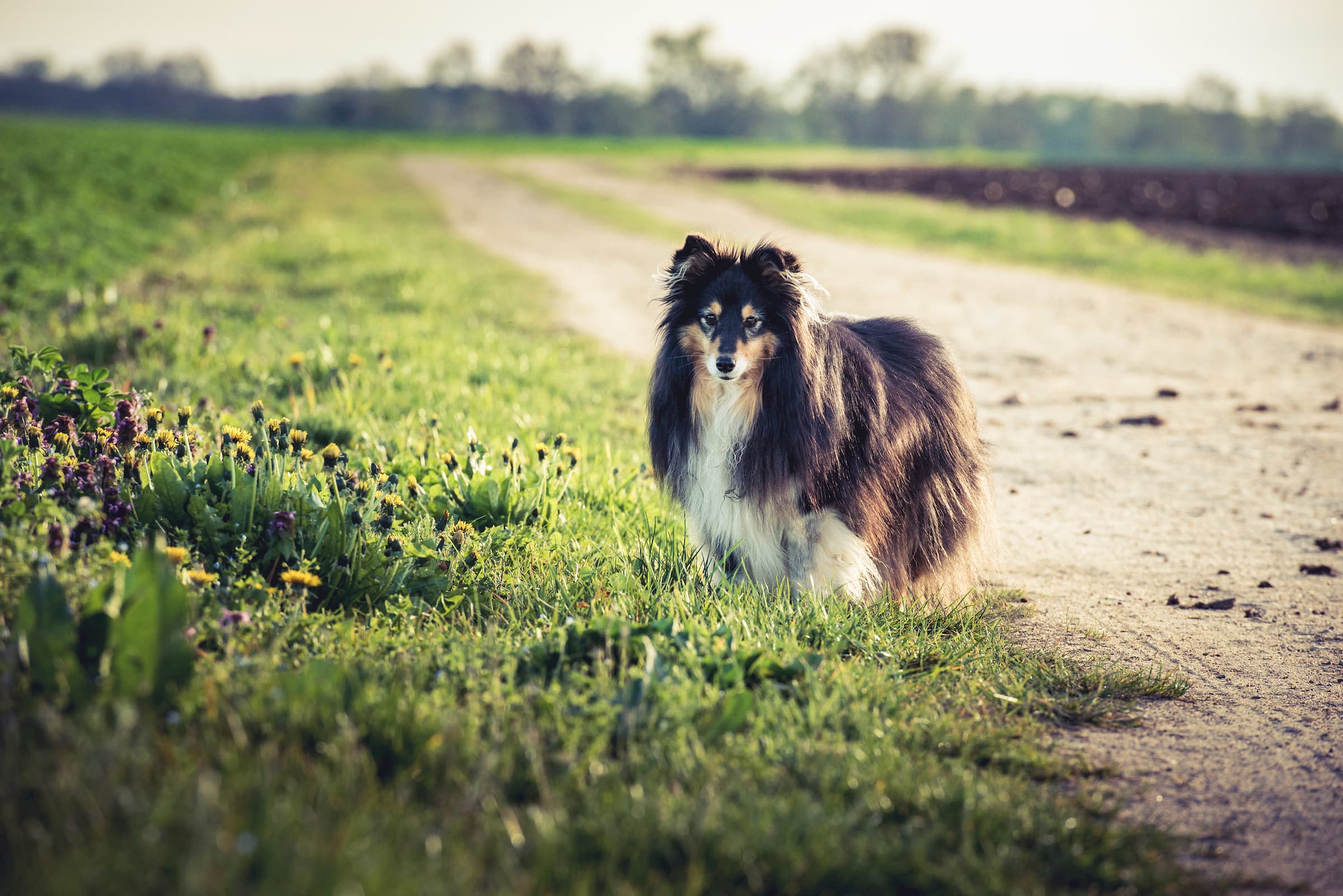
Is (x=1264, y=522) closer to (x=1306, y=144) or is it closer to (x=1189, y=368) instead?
(x=1189, y=368)

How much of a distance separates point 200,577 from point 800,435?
6.96 ft

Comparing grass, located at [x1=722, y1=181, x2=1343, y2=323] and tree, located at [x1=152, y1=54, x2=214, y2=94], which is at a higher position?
tree, located at [x1=152, y1=54, x2=214, y2=94]

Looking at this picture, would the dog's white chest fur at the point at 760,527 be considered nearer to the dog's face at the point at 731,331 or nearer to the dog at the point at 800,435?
the dog at the point at 800,435

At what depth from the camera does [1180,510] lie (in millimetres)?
5281

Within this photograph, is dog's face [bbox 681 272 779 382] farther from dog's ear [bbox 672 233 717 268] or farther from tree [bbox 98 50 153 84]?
tree [bbox 98 50 153 84]

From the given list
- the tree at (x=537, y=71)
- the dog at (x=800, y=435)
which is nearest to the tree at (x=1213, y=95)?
the tree at (x=537, y=71)

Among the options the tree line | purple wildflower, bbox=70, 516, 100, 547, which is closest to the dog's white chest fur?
purple wildflower, bbox=70, 516, 100, 547

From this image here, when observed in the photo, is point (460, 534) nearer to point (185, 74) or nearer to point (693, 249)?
point (693, 249)

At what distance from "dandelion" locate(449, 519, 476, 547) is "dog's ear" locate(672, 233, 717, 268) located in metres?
1.36

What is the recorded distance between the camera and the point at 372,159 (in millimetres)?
42844

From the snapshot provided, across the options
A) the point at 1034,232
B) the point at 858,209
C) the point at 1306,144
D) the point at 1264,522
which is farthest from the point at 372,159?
the point at 1306,144

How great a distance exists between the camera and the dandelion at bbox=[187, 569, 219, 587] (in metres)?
2.93

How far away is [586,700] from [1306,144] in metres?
105

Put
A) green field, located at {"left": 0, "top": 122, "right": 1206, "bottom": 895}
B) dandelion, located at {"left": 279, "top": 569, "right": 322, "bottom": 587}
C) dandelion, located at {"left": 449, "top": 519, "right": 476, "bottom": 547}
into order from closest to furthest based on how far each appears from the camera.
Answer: green field, located at {"left": 0, "top": 122, "right": 1206, "bottom": 895}
dandelion, located at {"left": 279, "top": 569, "right": 322, "bottom": 587}
dandelion, located at {"left": 449, "top": 519, "right": 476, "bottom": 547}
